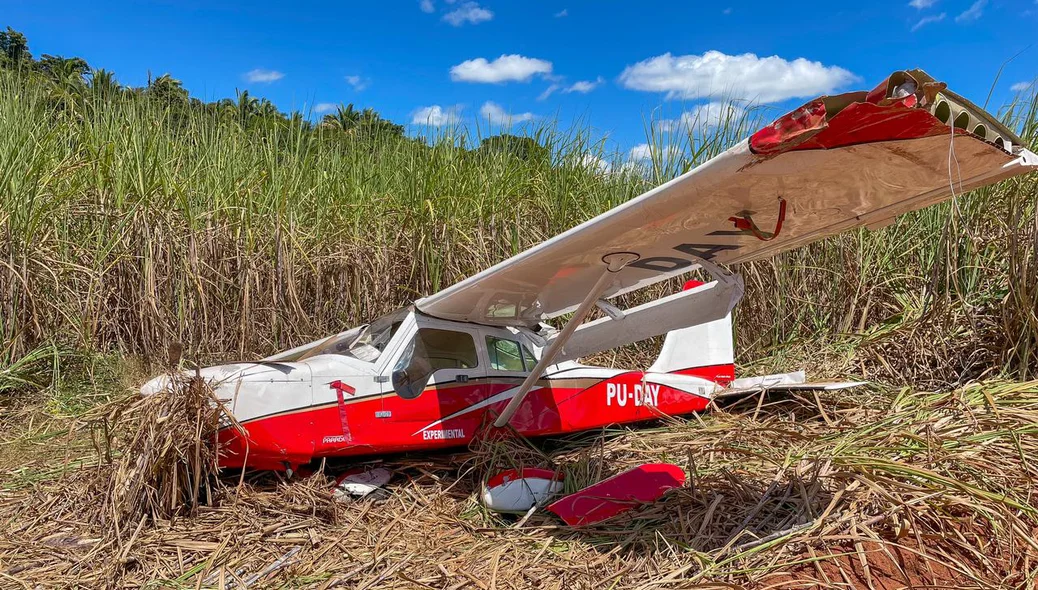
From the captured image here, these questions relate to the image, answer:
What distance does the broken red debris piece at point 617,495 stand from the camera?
342 cm

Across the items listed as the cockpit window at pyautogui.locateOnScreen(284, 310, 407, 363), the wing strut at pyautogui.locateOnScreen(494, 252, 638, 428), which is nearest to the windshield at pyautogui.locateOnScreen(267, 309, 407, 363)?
the cockpit window at pyautogui.locateOnScreen(284, 310, 407, 363)

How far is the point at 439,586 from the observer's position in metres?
2.93

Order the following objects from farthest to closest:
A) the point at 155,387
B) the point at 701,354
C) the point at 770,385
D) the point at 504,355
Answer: the point at 701,354 < the point at 770,385 < the point at 504,355 < the point at 155,387

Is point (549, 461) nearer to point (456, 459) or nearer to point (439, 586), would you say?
point (456, 459)

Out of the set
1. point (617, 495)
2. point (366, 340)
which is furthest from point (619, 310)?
point (366, 340)

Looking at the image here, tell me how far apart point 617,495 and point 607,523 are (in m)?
0.18

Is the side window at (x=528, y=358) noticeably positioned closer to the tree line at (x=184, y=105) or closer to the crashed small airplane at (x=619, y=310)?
the crashed small airplane at (x=619, y=310)

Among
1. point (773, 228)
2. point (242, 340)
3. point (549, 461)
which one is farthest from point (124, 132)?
point (773, 228)

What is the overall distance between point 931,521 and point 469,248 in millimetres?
4507

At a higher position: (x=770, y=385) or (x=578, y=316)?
(x=578, y=316)

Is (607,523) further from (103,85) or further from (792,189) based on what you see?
(103,85)

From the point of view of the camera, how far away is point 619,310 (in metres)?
4.03

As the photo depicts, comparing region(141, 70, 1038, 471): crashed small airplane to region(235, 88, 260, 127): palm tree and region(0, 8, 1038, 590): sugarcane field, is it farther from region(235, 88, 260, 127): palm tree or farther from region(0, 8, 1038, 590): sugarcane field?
region(235, 88, 260, 127): palm tree

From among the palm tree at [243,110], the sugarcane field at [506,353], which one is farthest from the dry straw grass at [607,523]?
the palm tree at [243,110]
